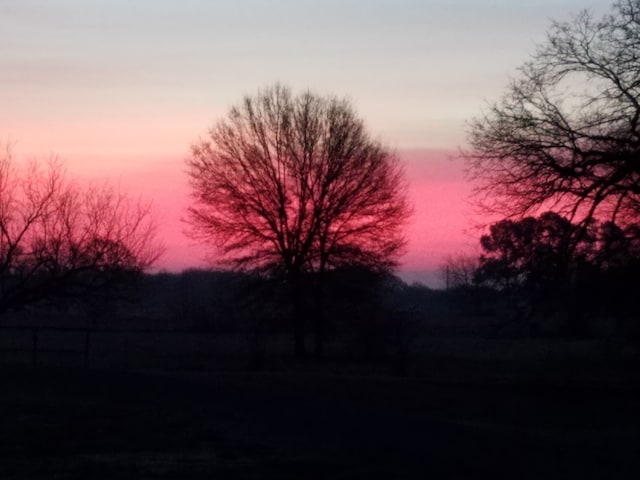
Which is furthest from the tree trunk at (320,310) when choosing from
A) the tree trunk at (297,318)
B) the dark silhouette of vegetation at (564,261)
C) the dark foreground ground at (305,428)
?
the dark silhouette of vegetation at (564,261)

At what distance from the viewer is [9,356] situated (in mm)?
47688

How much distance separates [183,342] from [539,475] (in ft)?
158

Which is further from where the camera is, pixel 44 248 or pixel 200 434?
pixel 44 248

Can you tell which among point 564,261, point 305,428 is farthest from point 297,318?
point 305,428

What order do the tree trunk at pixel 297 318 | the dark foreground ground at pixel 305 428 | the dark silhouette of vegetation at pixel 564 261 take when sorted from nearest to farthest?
the dark foreground ground at pixel 305 428 → the dark silhouette of vegetation at pixel 564 261 → the tree trunk at pixel 297 318

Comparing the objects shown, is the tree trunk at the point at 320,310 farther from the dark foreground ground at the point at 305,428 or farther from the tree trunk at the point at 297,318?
the dark foreground ground at the point at 305,428

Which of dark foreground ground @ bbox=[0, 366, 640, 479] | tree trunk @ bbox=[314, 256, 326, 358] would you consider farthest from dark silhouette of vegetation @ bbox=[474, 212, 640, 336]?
tree trunk @ bbox=[314, 256, 326, 358]

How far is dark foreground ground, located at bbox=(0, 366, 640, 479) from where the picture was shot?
16.9 meters

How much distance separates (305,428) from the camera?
73.2 ft

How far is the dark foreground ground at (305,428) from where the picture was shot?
16922 mm

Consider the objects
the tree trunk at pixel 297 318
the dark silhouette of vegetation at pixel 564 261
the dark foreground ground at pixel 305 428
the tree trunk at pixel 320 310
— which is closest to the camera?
the dark foreground ground at pixel 305 428

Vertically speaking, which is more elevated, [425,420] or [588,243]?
[588,243]

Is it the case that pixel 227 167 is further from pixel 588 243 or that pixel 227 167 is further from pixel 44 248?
pixel 588 243

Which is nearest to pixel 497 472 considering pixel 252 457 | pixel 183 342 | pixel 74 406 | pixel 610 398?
pixel 252 457
